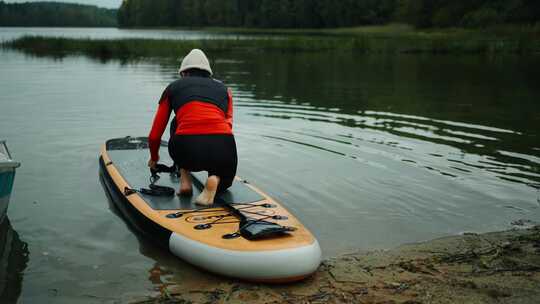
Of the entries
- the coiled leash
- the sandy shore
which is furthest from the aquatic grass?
the sandy shore

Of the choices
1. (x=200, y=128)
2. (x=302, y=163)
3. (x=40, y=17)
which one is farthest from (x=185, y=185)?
(x=40, y=17)

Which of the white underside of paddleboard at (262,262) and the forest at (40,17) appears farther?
the forest at (40,17)

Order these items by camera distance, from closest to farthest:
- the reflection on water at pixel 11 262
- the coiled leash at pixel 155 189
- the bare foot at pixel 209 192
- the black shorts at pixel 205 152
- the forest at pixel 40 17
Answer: the reflection on water at pixel 11 262, the black shorts at pixel 205 152, the bare foot at pixel 209 192, the coiled leash at pixel 155 189, the forest at pixel 40 17

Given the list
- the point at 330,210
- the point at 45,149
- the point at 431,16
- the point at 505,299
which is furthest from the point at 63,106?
the point at 431,16

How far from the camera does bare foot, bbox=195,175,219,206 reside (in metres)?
5.95

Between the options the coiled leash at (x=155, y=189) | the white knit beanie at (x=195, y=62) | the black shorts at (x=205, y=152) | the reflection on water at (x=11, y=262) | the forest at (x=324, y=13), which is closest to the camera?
the reflection on water at (x=11, y=262)

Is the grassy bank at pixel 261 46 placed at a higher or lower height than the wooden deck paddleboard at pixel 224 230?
higher

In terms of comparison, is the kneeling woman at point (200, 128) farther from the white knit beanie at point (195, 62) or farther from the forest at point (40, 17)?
the forest at point (40, 17)

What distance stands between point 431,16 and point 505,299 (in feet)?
271

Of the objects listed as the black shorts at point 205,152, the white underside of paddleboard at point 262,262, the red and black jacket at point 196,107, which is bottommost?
the white underside of paddleboard at point 262,262

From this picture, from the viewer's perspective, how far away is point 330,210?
7.25 meters

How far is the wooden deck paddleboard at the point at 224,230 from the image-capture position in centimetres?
482

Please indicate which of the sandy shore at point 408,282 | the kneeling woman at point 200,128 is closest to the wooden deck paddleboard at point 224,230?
the sandy shore at point 408,282

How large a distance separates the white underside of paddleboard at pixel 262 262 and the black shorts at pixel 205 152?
110cm
